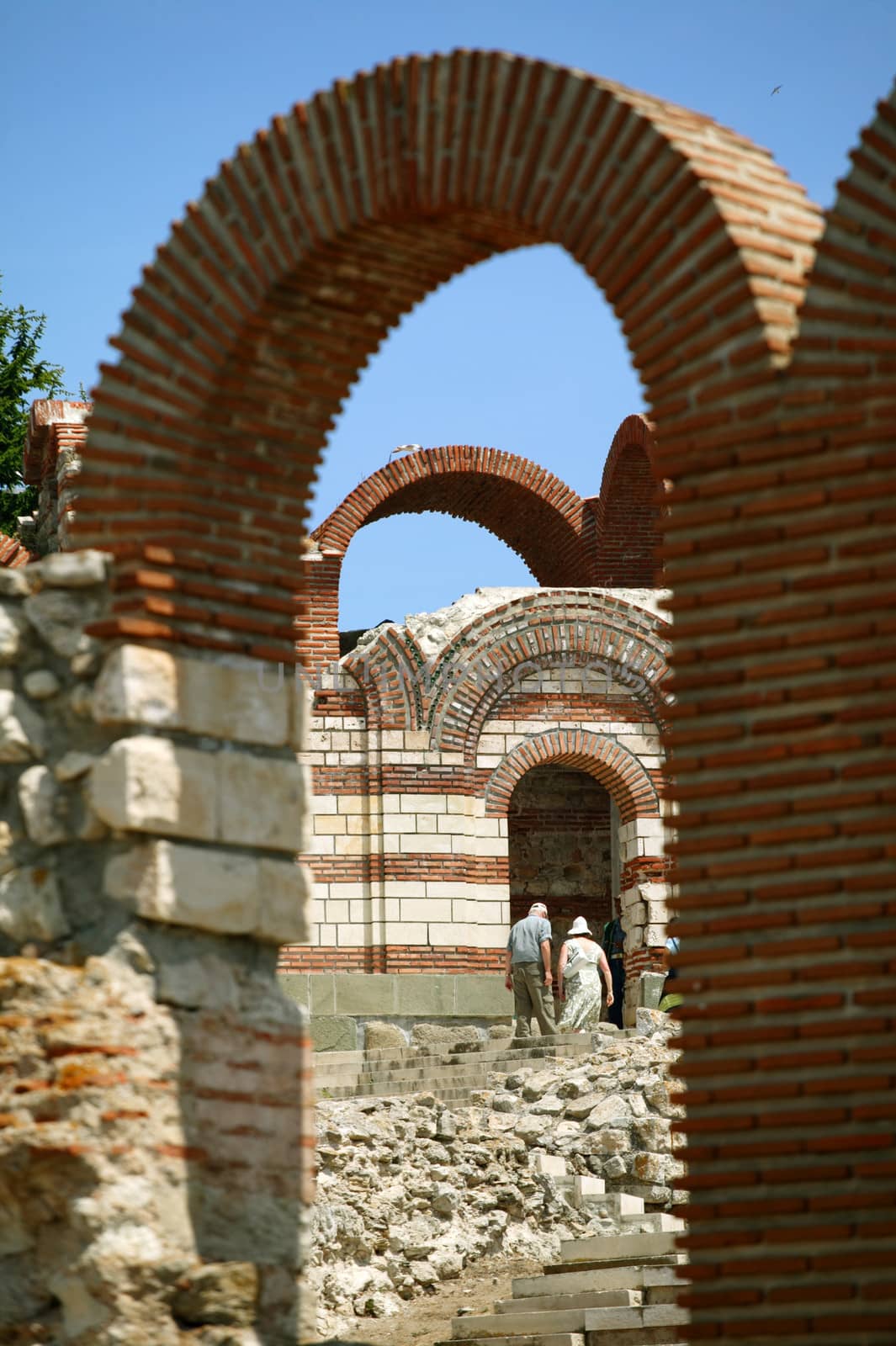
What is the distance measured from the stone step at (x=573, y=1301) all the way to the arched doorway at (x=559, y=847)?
14.2m

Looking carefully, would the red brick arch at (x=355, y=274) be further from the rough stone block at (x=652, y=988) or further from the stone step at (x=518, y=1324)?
the rough stone block at (x=652, y=988)

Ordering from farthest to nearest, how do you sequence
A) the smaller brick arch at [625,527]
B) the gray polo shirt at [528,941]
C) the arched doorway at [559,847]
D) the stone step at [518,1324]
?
the arched doorway at [559,847] → the smaller brick arch at [625,527] → the gray polo shirt at [528,941] → the stone step at [518,1324]

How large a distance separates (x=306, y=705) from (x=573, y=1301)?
3910 millimetres

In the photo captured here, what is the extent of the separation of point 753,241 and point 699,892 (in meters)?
1.85

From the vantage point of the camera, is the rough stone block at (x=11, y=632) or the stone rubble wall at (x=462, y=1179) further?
the stone rubble wall at (x=462, y=1179)

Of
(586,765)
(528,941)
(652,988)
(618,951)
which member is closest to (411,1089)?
(528,941)

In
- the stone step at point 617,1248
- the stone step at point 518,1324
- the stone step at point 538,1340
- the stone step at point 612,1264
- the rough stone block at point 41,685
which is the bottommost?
the stone step at point 538,1340

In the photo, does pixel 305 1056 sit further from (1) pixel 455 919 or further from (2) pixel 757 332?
(1) pixel 455 919

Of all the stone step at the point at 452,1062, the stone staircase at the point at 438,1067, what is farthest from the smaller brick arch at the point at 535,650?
the stone step at the point at 452,1062

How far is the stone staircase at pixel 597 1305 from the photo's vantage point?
855 cm

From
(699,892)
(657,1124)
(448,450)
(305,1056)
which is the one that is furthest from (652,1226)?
(448,450)

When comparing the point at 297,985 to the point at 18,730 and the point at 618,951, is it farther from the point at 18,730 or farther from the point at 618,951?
the point at 18,730

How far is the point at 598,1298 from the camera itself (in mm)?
8977

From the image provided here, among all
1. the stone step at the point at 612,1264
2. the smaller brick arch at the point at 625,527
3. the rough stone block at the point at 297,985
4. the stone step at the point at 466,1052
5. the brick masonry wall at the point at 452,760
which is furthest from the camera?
→ the smaller brick arch at the point at 625,527
